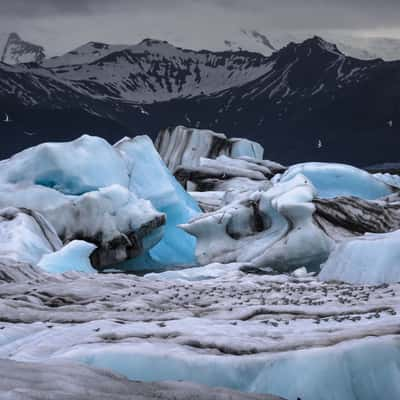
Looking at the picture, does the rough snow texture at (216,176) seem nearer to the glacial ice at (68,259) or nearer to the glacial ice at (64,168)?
the glacial ice at (64,168)

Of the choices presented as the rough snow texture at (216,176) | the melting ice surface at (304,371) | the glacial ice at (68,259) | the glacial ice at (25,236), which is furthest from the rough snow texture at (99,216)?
the melting ice surface at (304,371)

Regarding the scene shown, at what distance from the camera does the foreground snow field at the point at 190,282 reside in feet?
23.4

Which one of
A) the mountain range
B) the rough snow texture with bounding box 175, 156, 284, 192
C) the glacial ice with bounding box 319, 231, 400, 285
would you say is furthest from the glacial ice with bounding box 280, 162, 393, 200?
the mountain range

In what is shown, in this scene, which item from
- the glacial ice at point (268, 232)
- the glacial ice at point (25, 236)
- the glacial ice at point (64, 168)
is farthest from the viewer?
the glacial ice at point (64, 168)

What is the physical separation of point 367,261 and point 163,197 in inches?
571

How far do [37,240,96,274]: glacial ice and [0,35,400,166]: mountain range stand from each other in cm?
10174

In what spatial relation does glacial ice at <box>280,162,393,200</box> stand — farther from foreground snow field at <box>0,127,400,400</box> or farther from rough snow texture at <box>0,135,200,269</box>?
rough snow texture at <box>0,135,200,269</box>

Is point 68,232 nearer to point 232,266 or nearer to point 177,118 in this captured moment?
point 232,266

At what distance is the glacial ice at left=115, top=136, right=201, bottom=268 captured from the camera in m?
→ 29.2

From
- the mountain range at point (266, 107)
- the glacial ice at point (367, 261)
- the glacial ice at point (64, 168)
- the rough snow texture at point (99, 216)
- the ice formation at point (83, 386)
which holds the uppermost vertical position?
the ice formation at point (83, 386)

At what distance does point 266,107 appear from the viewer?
15538cm

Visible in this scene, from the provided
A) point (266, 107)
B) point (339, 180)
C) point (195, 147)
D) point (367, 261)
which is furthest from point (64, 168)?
point (266, 107)

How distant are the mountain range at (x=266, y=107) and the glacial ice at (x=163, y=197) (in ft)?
301

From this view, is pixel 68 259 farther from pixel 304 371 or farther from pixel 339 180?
pixel 339 180
